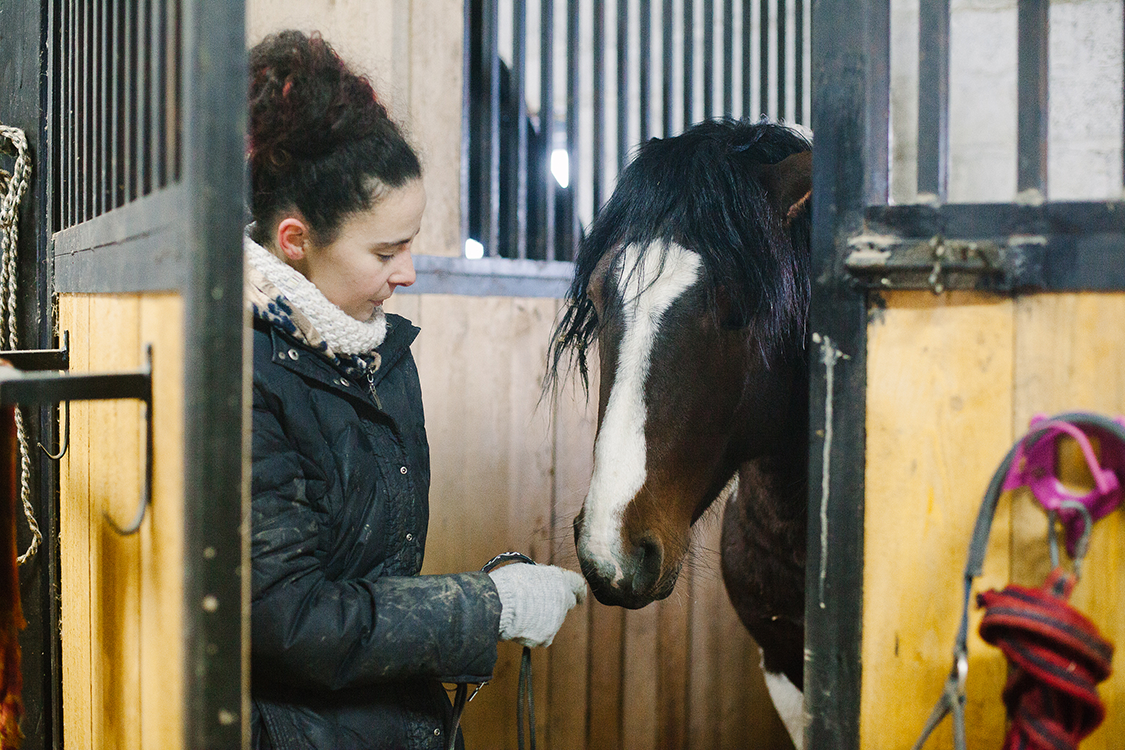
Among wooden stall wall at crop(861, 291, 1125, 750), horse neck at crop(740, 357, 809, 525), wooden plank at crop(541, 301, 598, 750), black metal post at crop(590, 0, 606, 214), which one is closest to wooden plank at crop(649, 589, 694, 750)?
wooden plank at crop(541, 301, 598, 750)

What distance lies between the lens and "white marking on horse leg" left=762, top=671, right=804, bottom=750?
161 centimetres

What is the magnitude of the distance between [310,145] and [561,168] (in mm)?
1428

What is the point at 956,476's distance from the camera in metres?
0.64

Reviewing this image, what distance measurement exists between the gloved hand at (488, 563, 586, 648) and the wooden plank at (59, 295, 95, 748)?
0.47 m

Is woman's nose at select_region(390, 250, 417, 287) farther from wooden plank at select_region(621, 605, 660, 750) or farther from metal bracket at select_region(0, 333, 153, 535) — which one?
wooden plank at select_region(621, 605, 660, 750)

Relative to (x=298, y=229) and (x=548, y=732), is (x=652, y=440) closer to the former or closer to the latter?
(x=298, y=229)

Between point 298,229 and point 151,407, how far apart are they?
41 cm

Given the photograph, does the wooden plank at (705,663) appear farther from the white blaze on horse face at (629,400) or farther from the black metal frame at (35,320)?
the black metal frame at (35,320)

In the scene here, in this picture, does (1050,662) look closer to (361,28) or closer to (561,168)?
(361,28)

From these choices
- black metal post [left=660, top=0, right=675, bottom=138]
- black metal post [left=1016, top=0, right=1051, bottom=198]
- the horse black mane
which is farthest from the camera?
black metal post [left=660, top=0, right=675, bottom=138]

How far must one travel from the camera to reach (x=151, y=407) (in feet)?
2.00

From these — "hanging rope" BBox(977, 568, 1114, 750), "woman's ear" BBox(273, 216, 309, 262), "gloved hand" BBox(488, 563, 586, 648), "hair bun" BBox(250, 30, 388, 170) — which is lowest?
"gloved hand" BBox(488, 563, 586, 648)

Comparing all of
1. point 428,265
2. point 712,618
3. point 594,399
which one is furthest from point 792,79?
point 712,618

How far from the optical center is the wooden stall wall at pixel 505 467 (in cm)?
164
